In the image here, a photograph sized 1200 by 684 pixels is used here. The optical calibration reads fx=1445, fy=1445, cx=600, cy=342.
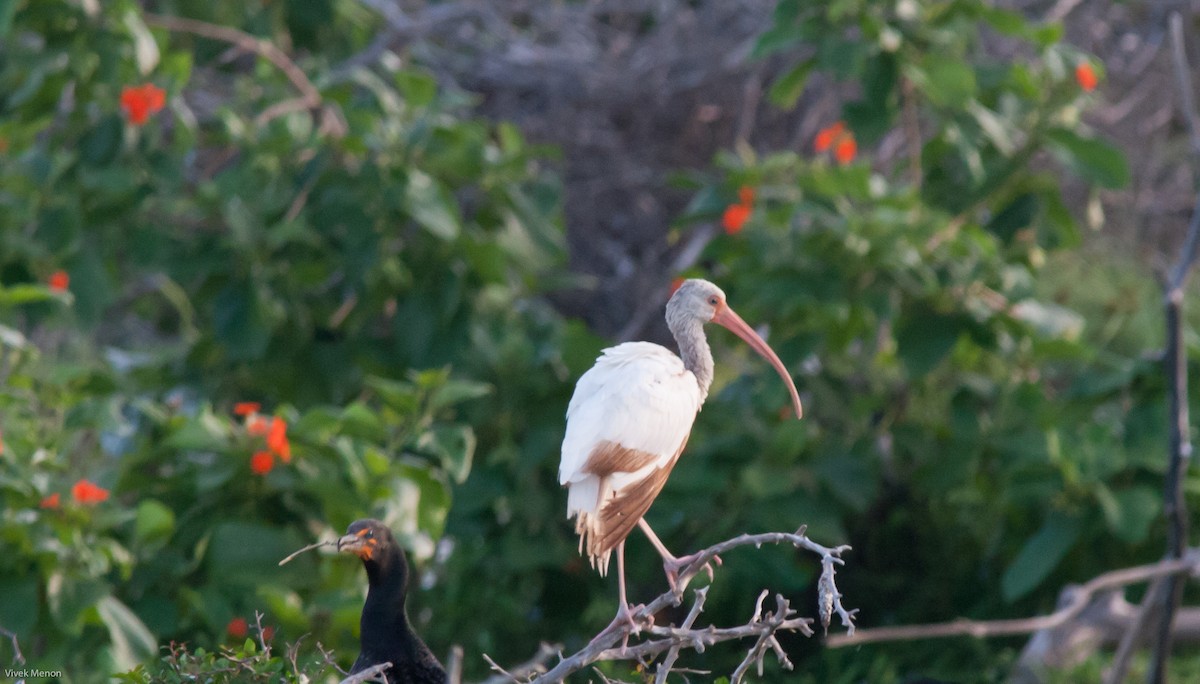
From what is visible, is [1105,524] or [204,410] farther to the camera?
[1105,524]

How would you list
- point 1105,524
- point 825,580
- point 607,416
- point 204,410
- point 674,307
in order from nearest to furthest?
1. point 825,580
2. point 607,416
3. point 674,307
4. point 204,410
5. point 1105,524

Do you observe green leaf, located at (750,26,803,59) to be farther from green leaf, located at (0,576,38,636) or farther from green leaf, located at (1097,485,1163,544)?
green leaf, located at (0,576,38,636)

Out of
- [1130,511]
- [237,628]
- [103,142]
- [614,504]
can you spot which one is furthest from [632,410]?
[103,142]

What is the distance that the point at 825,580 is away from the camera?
2119 millimetres

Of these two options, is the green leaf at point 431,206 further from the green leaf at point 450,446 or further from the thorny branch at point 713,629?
the thorny branch at point 713,629

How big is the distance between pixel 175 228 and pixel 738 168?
2.16 metres

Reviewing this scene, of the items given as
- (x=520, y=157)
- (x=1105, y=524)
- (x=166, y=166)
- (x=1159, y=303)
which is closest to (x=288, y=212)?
(x=166, y=166)

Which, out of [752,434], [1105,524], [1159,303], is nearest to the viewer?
[1105,524]

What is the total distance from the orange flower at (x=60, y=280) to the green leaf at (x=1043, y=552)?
134 inches

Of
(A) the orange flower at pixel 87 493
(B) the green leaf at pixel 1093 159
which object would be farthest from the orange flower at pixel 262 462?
(B) the green leaf at pixel 1093 159

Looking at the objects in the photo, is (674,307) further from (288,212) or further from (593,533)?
(288,212)

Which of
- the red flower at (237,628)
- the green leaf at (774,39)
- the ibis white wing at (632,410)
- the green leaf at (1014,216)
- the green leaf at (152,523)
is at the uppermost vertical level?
the ibis white wing at (632,410)

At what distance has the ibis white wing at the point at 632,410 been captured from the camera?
91.5 inches

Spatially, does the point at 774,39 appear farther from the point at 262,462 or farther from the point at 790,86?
the point at 262,462
